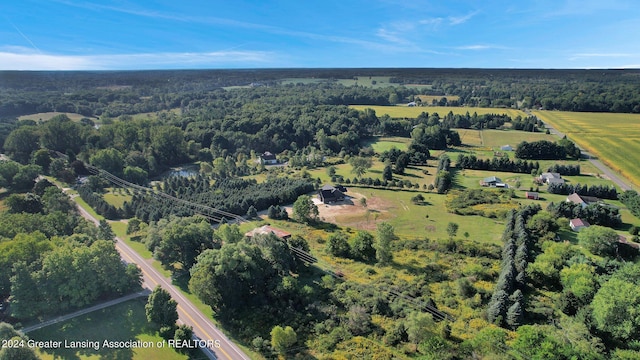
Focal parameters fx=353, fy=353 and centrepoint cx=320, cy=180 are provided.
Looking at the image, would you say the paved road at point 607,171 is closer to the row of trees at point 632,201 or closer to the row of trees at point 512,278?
the row of trees at point 632,201

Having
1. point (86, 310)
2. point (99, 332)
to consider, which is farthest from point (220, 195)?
point (99, 332)

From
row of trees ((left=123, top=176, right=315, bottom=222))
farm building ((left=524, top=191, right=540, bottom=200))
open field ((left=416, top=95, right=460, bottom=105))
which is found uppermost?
open field ((left=416, top=95, right=460, bottom=105))

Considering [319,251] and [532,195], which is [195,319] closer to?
[319,251]

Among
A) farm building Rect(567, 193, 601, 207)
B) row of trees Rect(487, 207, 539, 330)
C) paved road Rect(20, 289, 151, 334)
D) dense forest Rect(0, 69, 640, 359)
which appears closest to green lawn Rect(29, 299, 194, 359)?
paved road Rect(20, 289, 151, 334)

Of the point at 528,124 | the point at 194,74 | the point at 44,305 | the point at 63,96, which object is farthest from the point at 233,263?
the point at 194,74

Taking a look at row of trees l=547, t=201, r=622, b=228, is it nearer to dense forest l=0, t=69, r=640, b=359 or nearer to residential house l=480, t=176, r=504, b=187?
dense forest l=0, t=69, r=640, b=359
